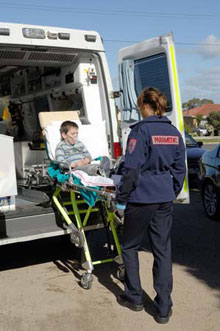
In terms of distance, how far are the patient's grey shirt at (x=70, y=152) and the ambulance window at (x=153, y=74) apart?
109 centimetres

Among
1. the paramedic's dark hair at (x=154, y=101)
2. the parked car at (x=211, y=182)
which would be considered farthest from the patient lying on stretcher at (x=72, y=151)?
the parked car at (x=211, y=182)

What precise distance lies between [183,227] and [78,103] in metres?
2.76

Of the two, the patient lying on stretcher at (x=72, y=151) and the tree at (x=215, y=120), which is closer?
the patient lying on stretcher at (x=72, y=151)

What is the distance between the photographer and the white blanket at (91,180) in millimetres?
4730

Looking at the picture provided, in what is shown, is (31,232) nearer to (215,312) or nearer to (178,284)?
(178,284)

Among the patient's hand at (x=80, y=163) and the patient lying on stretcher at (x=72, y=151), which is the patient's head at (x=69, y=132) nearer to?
the patient lying on stretcher at (x=72, y=151)

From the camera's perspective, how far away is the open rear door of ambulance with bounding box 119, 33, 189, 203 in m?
5.41

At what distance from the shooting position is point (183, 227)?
7.85 metres

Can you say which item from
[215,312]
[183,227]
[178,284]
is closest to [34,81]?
[183,227]

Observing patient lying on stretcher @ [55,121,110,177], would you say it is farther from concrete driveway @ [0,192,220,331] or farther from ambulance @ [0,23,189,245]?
concrete driveway @ [0,192,220,331]

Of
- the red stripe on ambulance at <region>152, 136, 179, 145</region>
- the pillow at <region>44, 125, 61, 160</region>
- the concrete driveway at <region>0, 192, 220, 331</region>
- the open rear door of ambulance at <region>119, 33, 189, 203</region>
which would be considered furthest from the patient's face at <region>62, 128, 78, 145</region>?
the red stripe on ambulance at <region>152, 136, 179, 145</region>

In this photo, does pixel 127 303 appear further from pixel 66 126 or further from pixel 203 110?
pixel 203 110

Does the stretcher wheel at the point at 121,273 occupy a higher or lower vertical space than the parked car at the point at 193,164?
lower

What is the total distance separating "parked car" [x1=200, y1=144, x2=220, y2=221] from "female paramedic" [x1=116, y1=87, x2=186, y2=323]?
13.0 feet
